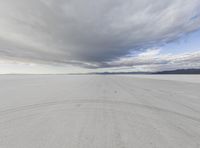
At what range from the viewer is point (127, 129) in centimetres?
326

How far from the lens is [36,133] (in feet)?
10.1

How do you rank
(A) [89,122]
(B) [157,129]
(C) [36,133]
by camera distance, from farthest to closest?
1. (A) [89,122]
2. (B) [157,129]
3. (C) [36,133]

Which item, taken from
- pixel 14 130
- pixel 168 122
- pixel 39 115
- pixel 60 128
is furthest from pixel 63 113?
pixel 168 122

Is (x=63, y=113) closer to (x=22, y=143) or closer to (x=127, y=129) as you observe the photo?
(x=22, y=143)

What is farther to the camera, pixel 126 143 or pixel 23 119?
pixel 23 119

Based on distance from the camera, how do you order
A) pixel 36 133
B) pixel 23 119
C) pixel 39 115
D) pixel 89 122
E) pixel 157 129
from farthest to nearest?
1. pixel 39 115
2. pixel 23 119
3. pixel 89 122
4. pixel 157 129
5. pixel 36 133

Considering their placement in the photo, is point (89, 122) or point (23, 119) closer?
point (89, 122)

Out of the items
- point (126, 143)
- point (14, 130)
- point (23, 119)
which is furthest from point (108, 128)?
point (23, 119)

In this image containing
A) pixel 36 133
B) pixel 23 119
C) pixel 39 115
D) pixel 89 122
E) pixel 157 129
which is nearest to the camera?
pixel 36 133

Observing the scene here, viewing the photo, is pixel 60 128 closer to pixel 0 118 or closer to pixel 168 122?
pixel 0 118

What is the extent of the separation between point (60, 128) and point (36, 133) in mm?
621

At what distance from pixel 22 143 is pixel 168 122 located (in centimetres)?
426

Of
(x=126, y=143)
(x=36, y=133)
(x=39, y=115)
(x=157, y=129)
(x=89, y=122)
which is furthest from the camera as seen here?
(x=39, y=115)

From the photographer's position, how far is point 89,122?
3.72 m
